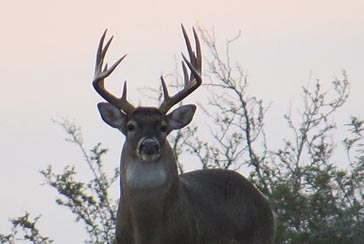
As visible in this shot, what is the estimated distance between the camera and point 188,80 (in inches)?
617

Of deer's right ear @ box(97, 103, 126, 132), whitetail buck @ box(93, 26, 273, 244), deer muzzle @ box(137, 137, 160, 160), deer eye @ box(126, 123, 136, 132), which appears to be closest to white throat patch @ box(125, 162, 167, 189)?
whitetail buck @ box(93, 26, 273, 244)

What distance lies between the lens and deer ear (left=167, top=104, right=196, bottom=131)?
49.4 ft

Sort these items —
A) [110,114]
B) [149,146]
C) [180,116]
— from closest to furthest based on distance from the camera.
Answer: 1. [149,146]
2. [110,114]
3. [180,116]

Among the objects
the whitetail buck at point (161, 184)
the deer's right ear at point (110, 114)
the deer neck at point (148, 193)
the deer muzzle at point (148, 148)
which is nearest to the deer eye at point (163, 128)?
the whitetail buck at point (161, 184)

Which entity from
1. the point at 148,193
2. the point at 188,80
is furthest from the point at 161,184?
the point at 188,80

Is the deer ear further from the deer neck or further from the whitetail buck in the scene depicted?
the deer neck

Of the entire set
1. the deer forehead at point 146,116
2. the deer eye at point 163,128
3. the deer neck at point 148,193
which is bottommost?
the deer neck at point 148,193

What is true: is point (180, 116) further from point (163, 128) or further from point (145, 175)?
point (145, 175)

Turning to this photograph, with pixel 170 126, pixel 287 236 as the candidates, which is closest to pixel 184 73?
pixel 170 126

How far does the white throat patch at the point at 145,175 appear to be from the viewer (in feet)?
47.3

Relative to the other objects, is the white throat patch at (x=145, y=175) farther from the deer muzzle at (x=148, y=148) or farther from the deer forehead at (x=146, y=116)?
the deer forehead at (x=146, y=116)

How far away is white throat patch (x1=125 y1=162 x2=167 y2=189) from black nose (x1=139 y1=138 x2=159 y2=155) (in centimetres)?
19

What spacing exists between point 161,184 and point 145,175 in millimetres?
232

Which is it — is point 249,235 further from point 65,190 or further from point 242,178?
point 65,190
